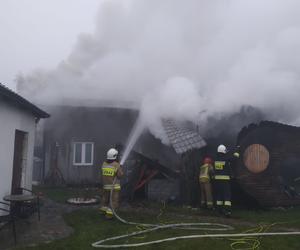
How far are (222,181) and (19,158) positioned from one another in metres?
5.65

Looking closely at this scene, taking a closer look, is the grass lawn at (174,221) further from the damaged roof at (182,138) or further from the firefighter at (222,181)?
the damaged roof at (182,138)

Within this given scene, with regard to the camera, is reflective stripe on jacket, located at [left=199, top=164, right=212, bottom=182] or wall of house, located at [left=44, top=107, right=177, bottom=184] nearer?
reflective stripe on jacket, located at [left=199, top=164, right=212, bottom=182]

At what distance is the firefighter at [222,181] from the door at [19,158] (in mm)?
5438

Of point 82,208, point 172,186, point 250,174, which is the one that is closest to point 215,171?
point 250,174

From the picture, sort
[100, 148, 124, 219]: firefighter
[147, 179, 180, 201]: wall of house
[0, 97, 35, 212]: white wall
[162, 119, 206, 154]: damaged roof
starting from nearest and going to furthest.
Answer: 1. [0, 97, 35, 212]: white wall
2. [100, 148, 124, 219]: firefighter
3. [162, 119, 206, 154]: damaged roof
4. [147, 179, 180, 201]: wall of house

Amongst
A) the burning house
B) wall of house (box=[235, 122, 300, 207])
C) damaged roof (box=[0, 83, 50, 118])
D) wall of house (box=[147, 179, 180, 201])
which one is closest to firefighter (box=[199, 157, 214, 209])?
wall of house (box=[235, 122, 300, 207])

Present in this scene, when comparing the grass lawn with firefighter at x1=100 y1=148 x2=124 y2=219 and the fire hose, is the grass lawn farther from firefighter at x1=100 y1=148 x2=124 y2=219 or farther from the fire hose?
firefighter at x1=100 y1=148 x2=124 y2=219

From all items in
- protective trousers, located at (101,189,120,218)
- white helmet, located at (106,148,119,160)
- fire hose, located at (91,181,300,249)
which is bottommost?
fire hose, located at (91,181,300,249)

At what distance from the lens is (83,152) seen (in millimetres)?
16656

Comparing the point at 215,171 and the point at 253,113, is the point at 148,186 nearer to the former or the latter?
the point at 215,171

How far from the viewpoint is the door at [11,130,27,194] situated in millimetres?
9031

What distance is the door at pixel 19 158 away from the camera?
9031mm

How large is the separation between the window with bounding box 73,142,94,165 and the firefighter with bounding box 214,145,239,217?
27.4 feet

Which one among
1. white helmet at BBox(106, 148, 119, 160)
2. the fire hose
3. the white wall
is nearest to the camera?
the fire hose
